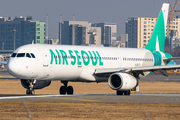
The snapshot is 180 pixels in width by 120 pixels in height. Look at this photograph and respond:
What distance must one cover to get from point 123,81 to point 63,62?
16.8ft

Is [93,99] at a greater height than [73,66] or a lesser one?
lesser

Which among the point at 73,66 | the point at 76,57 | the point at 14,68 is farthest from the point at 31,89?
the point at 76,57

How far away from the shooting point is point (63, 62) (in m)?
36.3

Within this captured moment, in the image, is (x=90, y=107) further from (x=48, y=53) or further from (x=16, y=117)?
(x=48, y=53)

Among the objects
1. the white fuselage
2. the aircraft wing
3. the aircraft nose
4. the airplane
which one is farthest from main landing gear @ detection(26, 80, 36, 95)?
the aircraft wing

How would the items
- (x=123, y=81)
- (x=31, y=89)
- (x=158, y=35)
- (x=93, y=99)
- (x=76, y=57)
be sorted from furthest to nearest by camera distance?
(x=158, y=35) < (x=76, y=57) < (x=123, y=81) < (x=31, y=89) < (x=93, y=99)

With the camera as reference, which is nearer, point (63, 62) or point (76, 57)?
point (63, 62)

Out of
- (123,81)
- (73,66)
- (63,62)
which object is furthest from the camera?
(73,66)

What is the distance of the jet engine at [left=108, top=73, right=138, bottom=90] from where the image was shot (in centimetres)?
3569

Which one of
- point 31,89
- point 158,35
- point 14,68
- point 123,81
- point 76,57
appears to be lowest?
point 31,89

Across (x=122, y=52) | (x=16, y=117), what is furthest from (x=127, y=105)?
(x=122, y=52)

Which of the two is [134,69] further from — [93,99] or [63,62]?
[93,99]

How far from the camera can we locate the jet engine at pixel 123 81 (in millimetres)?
35688

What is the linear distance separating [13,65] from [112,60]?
1144 cm
